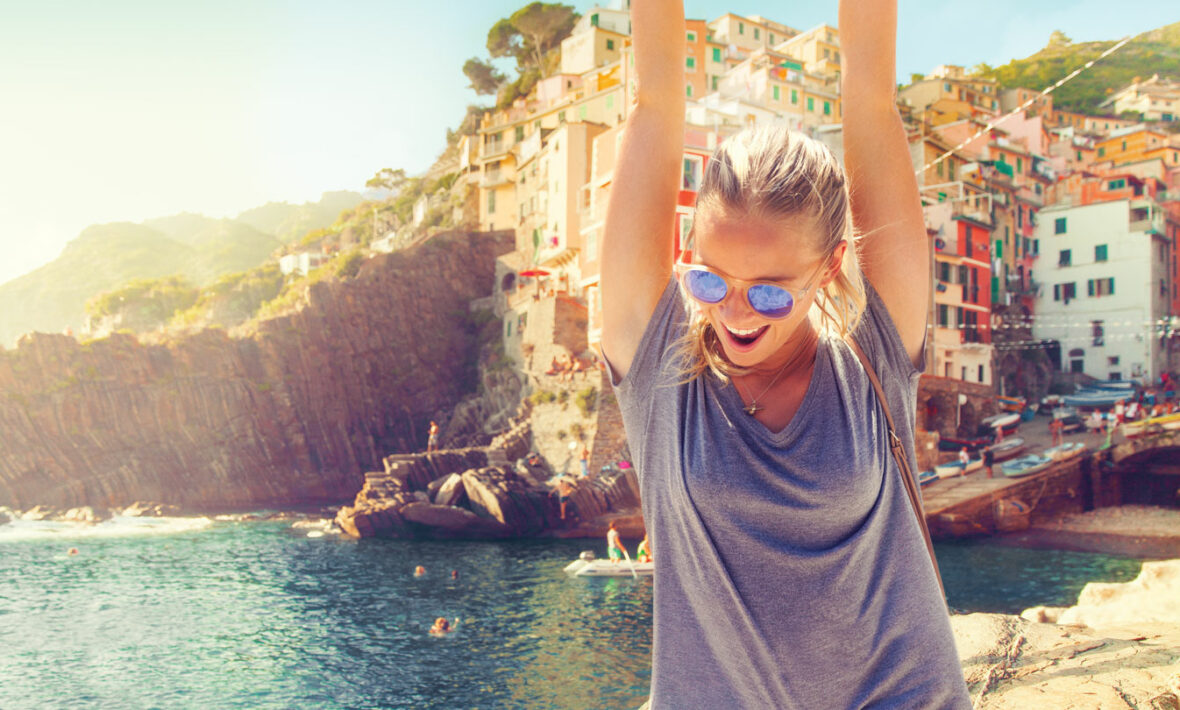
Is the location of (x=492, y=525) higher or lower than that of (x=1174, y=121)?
lower

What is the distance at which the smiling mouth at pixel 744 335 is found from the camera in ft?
3.43

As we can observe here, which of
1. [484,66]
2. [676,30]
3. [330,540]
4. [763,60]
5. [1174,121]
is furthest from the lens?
[484,66]

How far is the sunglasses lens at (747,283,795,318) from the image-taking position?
101 centimetres

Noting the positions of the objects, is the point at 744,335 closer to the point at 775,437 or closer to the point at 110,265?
the point at 775,437

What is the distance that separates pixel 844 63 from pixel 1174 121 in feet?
238

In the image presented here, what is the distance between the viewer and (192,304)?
69.0 metres

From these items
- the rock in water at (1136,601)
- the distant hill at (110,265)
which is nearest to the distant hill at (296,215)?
the distant hill at (110,265)

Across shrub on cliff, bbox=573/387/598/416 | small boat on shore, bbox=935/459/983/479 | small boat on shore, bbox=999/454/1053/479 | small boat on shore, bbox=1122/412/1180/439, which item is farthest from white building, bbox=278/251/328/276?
small boat on shore, bbox=1122/412/1180/439

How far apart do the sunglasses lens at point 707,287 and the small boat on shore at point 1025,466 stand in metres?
32.4

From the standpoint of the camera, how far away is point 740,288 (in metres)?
1.03

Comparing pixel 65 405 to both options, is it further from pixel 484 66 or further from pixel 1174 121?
pixel 1174 121

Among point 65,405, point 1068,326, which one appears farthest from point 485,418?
point 1068,326

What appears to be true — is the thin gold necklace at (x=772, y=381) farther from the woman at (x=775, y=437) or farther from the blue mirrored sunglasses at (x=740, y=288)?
the blue mirrored sunglasses at (x=740, y=288)

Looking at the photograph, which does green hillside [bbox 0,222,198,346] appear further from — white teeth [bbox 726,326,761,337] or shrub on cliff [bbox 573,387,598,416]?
white teeth [bbox 726,326,761,337]
